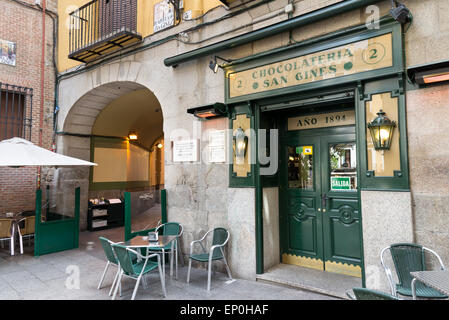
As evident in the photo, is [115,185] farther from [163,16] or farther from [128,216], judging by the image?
[163,16]

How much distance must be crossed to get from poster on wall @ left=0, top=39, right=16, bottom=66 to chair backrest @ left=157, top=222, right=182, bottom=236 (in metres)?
6.53

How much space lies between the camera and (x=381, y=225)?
12.1 feet

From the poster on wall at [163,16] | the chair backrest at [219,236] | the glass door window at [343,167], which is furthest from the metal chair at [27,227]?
the glass door window at [343,167]

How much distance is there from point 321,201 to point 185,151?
2.69m

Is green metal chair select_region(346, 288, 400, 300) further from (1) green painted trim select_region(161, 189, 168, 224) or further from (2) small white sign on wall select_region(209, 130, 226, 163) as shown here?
(1) green painted trim select_region(161, 189, 168, 224)

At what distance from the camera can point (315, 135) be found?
5.15 m

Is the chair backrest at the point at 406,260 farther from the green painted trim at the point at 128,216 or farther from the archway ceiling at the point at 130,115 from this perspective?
the archway ceiling at the point at 130,115

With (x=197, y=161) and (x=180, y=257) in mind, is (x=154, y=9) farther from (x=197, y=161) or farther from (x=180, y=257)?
(x=180, y=257)

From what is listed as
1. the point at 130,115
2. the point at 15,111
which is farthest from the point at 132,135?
the point at 15,111

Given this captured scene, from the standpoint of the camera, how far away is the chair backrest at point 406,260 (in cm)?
334

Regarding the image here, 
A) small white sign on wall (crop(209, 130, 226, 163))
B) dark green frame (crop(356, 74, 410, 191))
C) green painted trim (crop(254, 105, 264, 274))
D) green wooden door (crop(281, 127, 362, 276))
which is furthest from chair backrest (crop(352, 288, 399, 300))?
small white sign on wall (crop(209, 130, 226, 163))

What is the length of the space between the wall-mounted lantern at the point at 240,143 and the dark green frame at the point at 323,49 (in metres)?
0.57

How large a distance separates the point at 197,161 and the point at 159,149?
8713 mm
